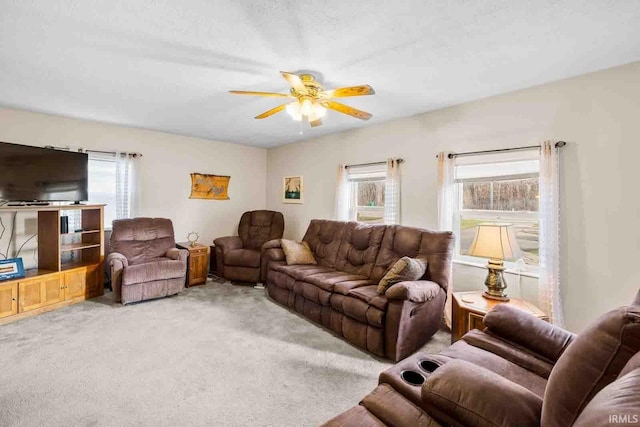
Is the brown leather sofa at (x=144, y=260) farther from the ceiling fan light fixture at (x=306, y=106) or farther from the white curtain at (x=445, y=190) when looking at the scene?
the white curtain at (x=445, y=190)

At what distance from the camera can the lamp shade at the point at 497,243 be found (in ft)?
7.95

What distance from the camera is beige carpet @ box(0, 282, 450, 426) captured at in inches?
70.9

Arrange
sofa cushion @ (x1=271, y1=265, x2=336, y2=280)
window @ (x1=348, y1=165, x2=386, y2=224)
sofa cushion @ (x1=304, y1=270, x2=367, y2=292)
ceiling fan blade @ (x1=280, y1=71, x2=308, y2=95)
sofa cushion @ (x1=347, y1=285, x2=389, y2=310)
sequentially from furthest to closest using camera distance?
window @ (x1=348, y1=165, x2=386, y2=224)
sofa cushion @ (x1=271, y1=265, x2=336, y2=280)
sofa cushion @ (x1=304, y1=270, x2=367, y2=292)
sofa cushion @ (x1=347, y1=285, x2=389, y2=310)
ceiling fan blade @ (x1=280, y1=71, x2=308, y2=95)

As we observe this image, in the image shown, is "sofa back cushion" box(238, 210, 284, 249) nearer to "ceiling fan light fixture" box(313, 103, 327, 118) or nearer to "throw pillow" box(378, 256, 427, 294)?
"throw pillow" box(378, 256, 427, 294)

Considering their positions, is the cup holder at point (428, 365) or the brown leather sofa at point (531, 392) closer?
the brown leather sofa at point (531, 392)

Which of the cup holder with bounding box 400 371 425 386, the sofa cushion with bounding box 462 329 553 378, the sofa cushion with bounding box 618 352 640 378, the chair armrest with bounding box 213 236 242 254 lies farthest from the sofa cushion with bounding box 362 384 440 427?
the chair armrest with bounding box 213 236 242 254

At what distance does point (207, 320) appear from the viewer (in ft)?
10.5

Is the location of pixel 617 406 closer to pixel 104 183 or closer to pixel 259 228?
pixel 259 228

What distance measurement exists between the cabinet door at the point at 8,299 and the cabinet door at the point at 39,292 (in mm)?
31

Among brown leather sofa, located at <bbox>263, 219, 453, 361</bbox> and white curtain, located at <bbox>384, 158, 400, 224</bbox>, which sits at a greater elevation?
white curtain, located at <bbox>384, 158, 400, 224</bbox>

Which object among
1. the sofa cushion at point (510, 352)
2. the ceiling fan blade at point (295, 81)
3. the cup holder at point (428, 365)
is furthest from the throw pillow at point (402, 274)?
the ceiling fan blade at point (295, 81)

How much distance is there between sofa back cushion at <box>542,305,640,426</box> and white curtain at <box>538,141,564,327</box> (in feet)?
5.97

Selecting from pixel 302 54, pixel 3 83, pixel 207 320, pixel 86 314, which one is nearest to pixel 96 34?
pixel 302 54

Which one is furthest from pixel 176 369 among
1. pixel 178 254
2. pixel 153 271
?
pixel 178 254
